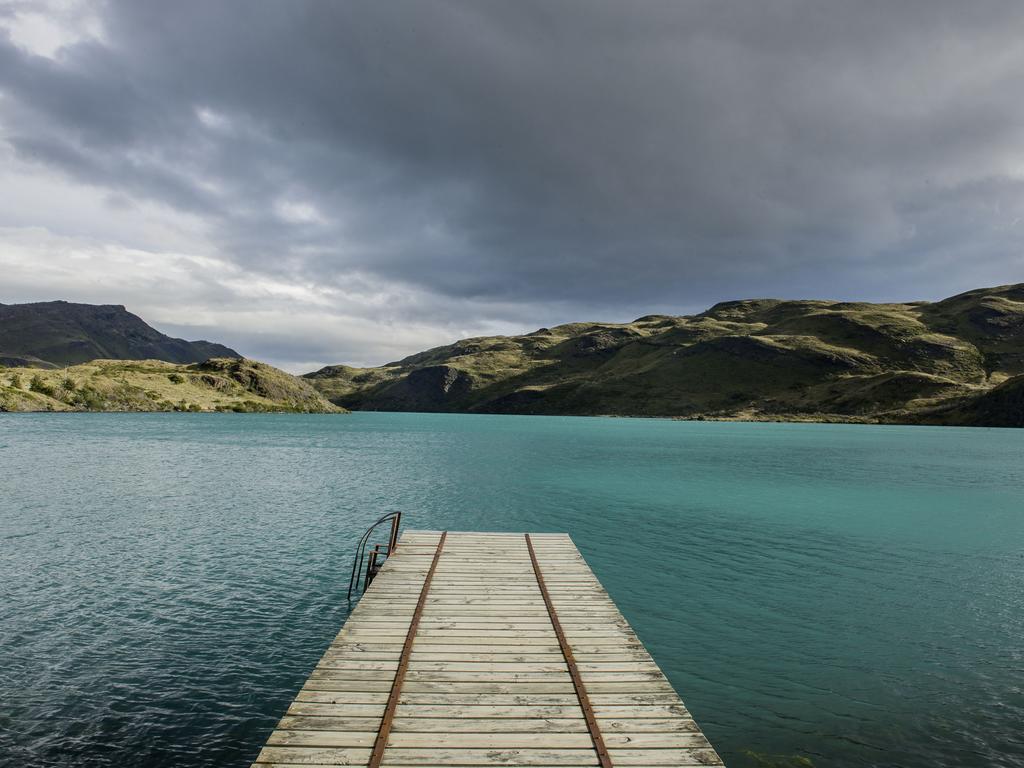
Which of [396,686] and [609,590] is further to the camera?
[609,590]

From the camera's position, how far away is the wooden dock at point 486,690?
25.1 feet

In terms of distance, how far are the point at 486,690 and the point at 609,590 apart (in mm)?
11879

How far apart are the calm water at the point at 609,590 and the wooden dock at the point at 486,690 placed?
2.78m

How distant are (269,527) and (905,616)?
1096 inches

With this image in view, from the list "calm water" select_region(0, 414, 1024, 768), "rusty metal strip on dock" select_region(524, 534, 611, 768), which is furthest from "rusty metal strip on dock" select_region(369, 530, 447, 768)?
"calm water" select_region(0, 414, 1024, 768)

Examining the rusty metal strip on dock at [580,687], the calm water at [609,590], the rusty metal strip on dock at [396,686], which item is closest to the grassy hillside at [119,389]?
the calm water at [609,590]

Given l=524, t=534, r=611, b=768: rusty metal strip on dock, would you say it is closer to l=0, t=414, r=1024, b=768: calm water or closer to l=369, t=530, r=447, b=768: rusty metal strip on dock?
l=369, t=530, r=447, b=768: rusty metal strip on dock

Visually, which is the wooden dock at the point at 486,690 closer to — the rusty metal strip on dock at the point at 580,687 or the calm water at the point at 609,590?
the rusty metal strip on dock at the point at 580,687

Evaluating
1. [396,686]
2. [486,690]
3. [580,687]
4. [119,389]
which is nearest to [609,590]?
[580,687]

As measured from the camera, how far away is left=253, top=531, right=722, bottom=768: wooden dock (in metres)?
7.65

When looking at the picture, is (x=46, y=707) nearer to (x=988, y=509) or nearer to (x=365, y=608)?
(x=365, y=608)

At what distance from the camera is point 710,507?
124ft

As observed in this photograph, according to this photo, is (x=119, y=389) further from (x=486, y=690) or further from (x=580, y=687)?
(x=580, y=687)

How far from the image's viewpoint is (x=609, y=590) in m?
20.4
